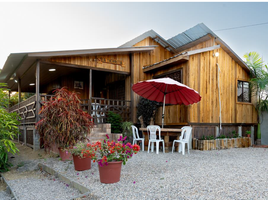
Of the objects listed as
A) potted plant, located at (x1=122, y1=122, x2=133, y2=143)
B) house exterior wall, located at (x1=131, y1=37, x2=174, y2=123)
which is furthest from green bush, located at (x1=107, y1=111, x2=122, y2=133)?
house exterior wall, located at (x1=131, y1=37, x2=174, y2=123)

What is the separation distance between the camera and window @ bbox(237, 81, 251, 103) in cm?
1012

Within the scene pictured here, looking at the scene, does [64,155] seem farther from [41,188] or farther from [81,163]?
[41,188]

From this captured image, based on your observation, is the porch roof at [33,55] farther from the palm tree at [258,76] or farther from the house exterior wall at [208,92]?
the palm tree at [258,76]

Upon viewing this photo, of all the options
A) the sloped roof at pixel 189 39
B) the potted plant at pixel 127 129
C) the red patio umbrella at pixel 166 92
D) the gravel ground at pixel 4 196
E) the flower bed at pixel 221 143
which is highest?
the sloped roof at pixel 189 39

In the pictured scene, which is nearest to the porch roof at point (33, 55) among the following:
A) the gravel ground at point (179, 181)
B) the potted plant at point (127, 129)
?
the potted plant at point (127, 129)

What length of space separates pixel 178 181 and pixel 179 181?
0.02 meters

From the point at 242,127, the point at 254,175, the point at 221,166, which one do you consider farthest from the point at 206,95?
the point at 254,175

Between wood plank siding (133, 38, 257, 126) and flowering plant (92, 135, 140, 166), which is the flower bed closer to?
wood plank siding (133, 38, 257, 126)

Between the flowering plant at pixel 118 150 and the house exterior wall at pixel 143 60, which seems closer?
the flowering plant at pixel 118 150

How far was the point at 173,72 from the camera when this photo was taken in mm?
9016

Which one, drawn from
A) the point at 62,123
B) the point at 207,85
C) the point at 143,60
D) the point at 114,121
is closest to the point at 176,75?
the point at 207,85

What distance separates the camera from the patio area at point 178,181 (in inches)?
123

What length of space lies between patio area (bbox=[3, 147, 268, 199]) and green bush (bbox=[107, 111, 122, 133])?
134 inches

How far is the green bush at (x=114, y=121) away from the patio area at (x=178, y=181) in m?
3.40
